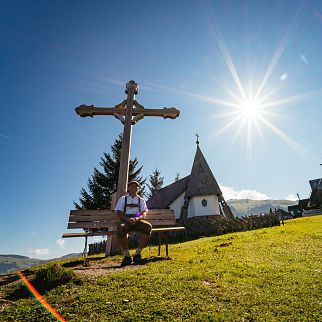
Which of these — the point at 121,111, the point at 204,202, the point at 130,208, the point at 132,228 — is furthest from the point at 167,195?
the point at 132,228

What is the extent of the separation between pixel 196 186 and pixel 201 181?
2.92 ft

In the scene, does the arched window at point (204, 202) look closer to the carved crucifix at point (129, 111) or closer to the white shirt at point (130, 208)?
the carved crucifix at point (129, 111)

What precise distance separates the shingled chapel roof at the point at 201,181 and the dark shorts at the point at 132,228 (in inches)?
872

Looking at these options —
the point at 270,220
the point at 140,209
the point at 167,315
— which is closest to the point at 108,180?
the point at 270,220

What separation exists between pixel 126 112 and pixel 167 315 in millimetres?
7262

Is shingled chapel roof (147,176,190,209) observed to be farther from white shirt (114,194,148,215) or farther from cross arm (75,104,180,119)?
white shirt (114,194,148,215)

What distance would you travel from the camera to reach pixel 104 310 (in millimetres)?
3477

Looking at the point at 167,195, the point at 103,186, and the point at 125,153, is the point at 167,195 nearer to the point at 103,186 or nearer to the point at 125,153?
the point at 103,186

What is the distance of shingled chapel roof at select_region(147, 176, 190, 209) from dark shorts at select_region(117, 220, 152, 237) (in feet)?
78.8

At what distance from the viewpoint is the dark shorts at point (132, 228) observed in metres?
6.30

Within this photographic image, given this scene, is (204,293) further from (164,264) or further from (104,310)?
(164,264)

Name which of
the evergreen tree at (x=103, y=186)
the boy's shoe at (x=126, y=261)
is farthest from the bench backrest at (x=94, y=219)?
the evergreen tree at (x=103, y=186)

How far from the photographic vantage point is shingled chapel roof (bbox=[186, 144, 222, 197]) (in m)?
28.2

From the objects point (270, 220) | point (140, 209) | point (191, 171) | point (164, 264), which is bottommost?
point (270, 220)
